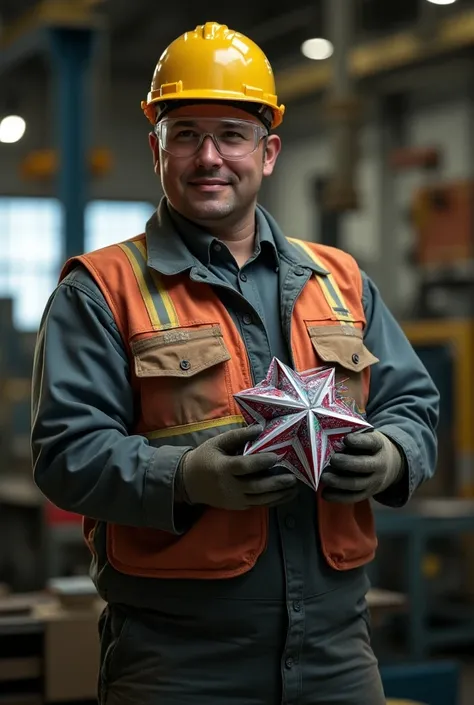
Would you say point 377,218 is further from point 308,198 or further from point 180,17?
point 180,17

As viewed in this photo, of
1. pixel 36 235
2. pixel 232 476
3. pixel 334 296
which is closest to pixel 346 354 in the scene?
pixel 334 296

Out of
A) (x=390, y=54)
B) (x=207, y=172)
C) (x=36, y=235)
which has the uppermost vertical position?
(x=390, y=54)

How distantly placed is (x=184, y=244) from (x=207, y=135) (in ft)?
0.66

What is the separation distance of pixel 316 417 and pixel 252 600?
0.35 m

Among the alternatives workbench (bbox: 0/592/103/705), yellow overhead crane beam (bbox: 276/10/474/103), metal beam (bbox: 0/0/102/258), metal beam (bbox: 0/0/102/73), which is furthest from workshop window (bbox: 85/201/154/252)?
workbench (bbox: 0/592/103/705)

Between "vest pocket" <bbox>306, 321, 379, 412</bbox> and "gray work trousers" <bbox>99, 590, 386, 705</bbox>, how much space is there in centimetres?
38

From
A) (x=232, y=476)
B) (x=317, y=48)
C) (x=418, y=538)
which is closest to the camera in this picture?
(x=232, y=476)

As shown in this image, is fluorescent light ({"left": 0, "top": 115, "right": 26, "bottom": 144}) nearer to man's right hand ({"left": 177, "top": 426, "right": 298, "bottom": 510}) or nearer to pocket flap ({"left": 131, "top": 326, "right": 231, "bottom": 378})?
pocket flap ({"left": 131, "top": 326, "right": 231, "bottom": 378})

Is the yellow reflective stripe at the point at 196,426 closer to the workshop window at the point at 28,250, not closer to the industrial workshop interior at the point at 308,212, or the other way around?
the industrial workshop interior at the point at 308,212

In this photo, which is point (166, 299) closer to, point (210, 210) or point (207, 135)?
point (210, 210)

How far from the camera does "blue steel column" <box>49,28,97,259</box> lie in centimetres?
693

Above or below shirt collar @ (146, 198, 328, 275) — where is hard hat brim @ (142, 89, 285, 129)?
above

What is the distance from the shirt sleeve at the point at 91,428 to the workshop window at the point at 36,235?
13247 mm

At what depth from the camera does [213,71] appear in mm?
2080
